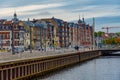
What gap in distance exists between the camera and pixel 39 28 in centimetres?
17400

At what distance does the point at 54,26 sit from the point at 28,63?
5471 inches

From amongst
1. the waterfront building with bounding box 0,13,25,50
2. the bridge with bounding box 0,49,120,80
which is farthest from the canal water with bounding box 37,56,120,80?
the waterfront building with bounding box 0,13,25,50

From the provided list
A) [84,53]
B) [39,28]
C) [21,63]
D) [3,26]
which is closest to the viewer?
[21,63]

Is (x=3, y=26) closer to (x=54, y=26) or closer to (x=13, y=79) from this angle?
(x=54, y=26)

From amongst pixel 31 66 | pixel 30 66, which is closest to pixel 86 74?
pixel 31 66

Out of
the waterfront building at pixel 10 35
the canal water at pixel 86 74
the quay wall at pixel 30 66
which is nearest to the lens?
the quay wall at pixel 30 66

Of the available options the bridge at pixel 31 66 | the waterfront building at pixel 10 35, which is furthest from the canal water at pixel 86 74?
the waterfront building at pixel 10 35

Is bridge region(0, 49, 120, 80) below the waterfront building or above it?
below

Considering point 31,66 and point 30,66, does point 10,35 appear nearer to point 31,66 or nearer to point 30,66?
point 31,66

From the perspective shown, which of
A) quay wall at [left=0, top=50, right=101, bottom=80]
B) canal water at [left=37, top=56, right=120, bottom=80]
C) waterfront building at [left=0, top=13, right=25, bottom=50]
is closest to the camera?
quay wall at [left=0, top=50, right=101, bottom=80]

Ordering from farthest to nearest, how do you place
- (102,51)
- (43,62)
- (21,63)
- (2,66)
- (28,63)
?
(102,51)
(43,62)
(28,63)
(21,63)
(2,66)

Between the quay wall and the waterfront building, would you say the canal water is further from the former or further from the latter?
the waterfront building

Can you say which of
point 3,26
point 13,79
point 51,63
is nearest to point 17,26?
point 3,26

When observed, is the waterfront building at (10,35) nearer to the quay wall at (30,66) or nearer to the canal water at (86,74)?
the quay wall at (30,66)
